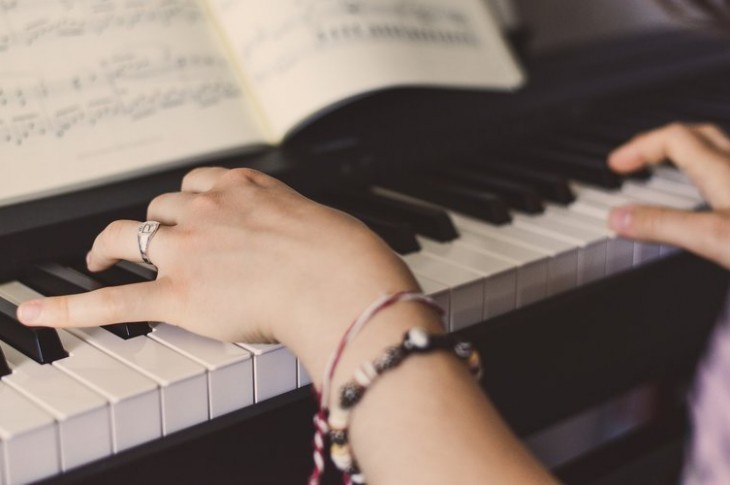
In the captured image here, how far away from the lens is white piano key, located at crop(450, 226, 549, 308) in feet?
3.24

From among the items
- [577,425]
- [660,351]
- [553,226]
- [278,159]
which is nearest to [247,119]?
[278,159]

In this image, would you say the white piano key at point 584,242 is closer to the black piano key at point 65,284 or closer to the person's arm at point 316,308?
the person's arm at point 316,308

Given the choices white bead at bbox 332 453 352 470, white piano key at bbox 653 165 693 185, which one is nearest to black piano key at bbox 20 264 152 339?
white bead at bbox 332 453 352 470

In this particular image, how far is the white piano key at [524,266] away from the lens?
99 cm

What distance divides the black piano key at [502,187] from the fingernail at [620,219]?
0.33ft

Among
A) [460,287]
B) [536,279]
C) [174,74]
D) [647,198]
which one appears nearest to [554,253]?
[536,279]

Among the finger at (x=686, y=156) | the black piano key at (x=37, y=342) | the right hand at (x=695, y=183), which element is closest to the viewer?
the black piano key at (x=37, y=342)

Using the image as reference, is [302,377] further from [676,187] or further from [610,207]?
[676,187]

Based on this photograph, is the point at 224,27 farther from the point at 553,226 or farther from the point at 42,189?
the point at 553,226

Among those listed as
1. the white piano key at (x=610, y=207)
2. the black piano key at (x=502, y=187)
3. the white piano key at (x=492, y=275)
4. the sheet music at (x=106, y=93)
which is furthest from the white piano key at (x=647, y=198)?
the sheet music at (x=106, y=93)

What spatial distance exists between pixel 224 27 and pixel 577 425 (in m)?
1.33

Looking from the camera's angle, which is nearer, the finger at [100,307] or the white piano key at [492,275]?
the finger at [100,307]

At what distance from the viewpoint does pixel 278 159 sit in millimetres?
1106

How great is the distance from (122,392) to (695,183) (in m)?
0.83
